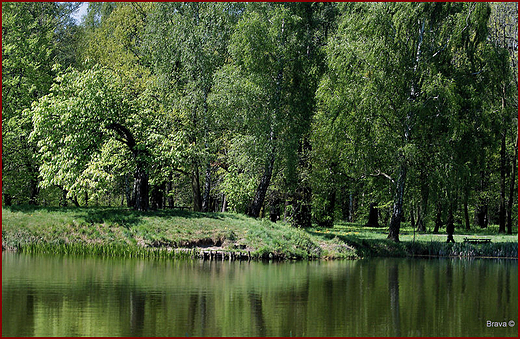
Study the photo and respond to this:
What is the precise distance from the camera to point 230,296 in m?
14.8

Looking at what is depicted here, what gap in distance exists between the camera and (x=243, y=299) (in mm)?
14469

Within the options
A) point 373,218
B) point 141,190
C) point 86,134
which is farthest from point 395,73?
point 373,218

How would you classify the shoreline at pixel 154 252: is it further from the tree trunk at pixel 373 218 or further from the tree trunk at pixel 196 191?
the tree trunk at pixel 373 218

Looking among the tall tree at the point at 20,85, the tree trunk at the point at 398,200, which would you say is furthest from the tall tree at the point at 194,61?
the tree trunk at the point at 398,200

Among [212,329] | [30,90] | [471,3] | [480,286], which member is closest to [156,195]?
[30,90]

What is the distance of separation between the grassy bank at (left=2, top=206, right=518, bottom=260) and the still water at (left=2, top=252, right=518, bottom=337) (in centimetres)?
232

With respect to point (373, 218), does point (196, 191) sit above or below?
above

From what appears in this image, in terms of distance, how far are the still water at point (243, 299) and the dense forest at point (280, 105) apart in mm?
7945

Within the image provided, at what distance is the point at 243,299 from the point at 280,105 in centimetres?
1834

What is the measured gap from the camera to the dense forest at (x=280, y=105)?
28250mm

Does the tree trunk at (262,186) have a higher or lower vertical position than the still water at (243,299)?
higher

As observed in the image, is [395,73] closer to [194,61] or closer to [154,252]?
[194,61]

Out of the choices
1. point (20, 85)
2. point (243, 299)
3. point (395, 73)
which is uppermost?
point (20, 85)

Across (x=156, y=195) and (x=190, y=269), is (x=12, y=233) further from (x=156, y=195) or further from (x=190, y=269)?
(x=156, y=195)
